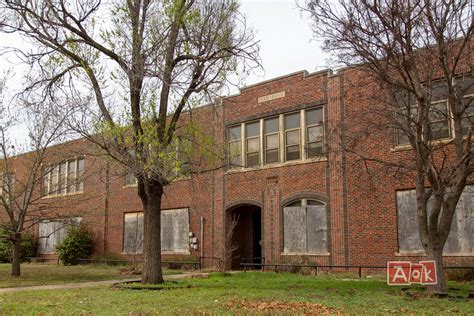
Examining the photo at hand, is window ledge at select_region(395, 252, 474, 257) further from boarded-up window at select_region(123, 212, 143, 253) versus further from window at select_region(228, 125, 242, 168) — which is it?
boarded-up window at select_region(123, 212, 143, 253)

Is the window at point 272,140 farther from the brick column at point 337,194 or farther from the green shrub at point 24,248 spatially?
the green shrub at point 24,248

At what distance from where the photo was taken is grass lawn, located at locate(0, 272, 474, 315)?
1008cm

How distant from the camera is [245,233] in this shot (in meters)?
25.7

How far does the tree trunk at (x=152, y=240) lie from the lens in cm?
1546

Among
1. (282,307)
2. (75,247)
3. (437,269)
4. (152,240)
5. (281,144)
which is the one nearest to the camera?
(282,307)

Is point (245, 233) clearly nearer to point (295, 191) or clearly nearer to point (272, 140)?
point (295, 191)

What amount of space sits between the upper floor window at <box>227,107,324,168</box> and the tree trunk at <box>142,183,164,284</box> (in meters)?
6.11

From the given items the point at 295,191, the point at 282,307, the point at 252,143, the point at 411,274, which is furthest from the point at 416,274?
the point at 252,143

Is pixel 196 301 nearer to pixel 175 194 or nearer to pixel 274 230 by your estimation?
pixel 274 230

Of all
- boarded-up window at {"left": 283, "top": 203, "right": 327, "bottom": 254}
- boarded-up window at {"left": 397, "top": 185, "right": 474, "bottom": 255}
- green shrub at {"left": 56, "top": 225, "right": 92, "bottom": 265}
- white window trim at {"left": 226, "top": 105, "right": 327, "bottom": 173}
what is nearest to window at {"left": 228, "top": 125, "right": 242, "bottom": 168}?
white window trim at {"left": 226, "top": 105, "right": 327, "bottom": 173}

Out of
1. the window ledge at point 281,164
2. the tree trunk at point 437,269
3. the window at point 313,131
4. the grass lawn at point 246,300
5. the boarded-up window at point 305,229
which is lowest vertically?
the grass lawn at point 246,300

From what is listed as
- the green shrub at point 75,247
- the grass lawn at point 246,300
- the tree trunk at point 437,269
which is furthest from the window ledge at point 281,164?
the green shrub at point 75,247

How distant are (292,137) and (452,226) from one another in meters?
7.70

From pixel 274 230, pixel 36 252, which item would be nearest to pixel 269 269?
pixel 274 230
